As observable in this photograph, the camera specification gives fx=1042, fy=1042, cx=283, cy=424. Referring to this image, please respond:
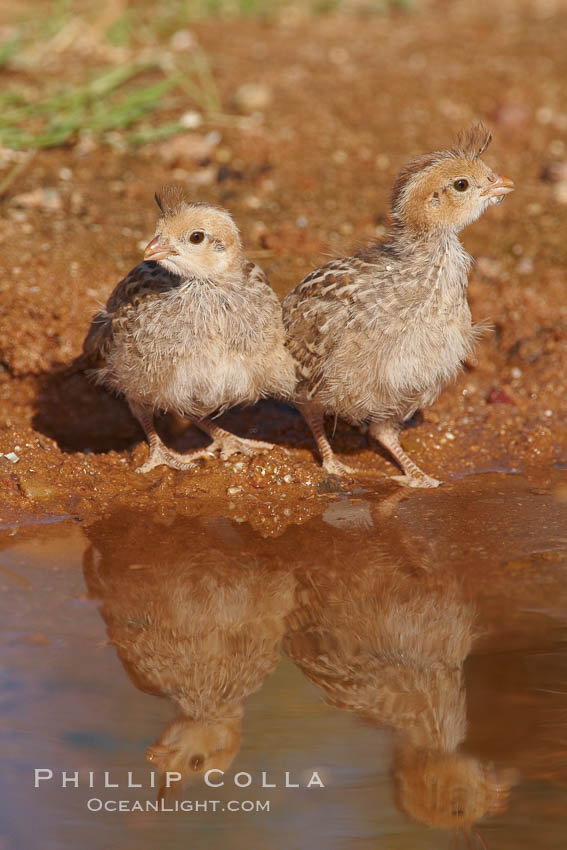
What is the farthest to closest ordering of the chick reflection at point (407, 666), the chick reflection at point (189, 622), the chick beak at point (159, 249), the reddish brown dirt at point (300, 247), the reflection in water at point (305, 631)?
the reddish brown dirt at point (300, 247) < the chick beak at point (159, 249) < the chick reflection at point (189, 622) < the reflection in water at point (305, 631) < the chick reflection at point (407, 666)

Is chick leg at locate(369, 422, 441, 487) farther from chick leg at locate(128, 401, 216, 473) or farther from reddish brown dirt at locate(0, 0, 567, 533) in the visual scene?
chick leg at locate(128, 401, 216, 473)

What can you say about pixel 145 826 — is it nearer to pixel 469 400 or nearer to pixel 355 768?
pixel 355 768

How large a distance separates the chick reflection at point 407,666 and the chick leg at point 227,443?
1.19 m

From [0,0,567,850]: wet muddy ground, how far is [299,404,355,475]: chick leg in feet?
0.39

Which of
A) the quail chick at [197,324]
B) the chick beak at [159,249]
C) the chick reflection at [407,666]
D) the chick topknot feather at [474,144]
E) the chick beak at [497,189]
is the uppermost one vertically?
the chick topknot feather at [474,144]

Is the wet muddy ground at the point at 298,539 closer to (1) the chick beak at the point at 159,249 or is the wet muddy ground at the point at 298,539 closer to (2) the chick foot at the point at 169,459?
(2) the chick foot at the point at 169,459

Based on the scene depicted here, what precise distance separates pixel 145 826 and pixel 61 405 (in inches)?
142

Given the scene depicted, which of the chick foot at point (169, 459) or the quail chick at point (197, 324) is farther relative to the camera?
the chick foot at point (169, 459)

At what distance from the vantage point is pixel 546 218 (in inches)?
296

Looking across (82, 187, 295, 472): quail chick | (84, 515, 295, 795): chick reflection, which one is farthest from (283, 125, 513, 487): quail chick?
(84, 515, 295, 795): chick reflection

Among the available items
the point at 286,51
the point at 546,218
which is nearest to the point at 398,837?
the point at 546,218

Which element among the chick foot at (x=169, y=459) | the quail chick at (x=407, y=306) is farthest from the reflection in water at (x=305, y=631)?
the quail chick at (x=407, y=306)

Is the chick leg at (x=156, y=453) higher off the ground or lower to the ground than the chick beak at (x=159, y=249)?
lower

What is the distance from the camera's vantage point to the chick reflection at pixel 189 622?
3.60 metres
